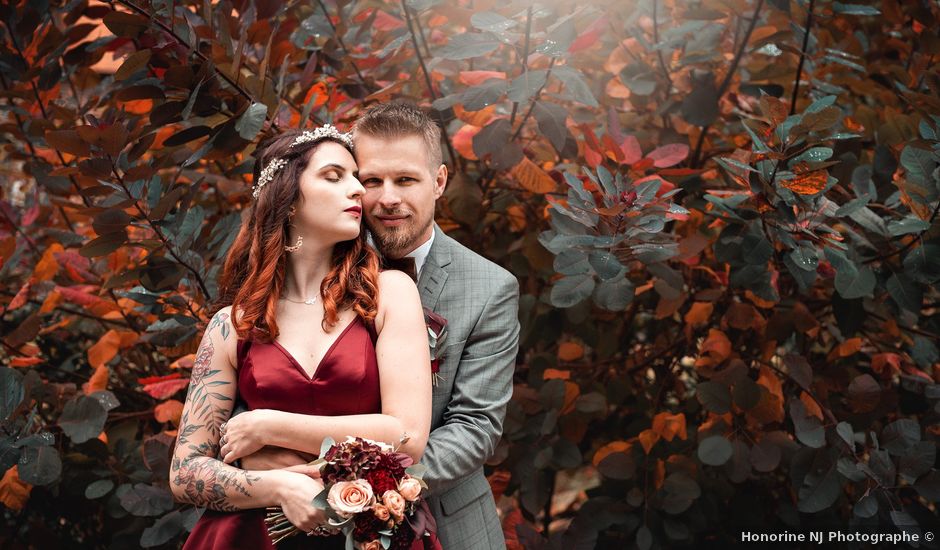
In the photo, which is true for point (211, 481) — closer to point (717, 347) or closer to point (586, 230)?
point (586, 230)

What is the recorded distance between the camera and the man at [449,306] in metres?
2.07

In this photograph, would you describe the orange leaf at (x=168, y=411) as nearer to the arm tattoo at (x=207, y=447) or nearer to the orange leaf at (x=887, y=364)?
the arm tattoo at (x=207, y=447)

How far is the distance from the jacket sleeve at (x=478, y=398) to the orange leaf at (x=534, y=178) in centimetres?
59

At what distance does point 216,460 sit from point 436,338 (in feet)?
1.93

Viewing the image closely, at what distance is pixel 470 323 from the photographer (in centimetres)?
214

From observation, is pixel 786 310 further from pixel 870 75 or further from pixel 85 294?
pixel 85 294

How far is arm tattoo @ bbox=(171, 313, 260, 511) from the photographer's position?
1807 mm

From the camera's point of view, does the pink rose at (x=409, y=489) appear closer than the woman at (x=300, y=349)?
Yes

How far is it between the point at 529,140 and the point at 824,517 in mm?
1922

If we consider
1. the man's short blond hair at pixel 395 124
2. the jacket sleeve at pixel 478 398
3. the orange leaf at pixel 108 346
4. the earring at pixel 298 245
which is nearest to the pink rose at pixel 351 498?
the jacket sleeve at pixel 478 398

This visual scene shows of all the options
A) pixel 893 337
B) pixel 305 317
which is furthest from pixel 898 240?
pixel 305 317

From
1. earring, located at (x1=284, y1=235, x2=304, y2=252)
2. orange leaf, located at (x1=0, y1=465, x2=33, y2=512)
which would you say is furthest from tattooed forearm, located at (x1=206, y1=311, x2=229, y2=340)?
orange leaf, located at (x1=0, y1=465, x2=33, y2=512)

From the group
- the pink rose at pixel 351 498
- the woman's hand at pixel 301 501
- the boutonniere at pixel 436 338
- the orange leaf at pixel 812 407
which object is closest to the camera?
the pink rose at pixel 351 498

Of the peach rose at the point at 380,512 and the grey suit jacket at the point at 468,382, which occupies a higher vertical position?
the peach rose at the point at 380,512
